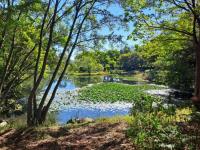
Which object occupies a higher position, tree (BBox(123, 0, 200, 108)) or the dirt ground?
tree (BBox(123, 0, 200, 108))

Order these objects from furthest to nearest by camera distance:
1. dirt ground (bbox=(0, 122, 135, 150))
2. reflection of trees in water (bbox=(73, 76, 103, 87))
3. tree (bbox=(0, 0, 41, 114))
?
1. reflection of trees in water (bbox=(73, 76, 103, 87))
2. tree (bbox=(0, 0, 41, 114))
3. dirt ground (bbox=(0, 122, 135, 150))

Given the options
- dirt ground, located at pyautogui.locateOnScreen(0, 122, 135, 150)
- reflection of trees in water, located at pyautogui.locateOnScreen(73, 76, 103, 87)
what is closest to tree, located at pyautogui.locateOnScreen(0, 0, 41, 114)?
dirt ground, located at pyautogui.locateOnScreen(0, 122, 135, 150)

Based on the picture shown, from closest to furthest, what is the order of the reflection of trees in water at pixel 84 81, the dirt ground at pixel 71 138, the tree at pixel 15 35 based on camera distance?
the dirt ground at pixel 71 138 → the tree at pixel 15 35 → the reflection of trees in water at pixel 84 81

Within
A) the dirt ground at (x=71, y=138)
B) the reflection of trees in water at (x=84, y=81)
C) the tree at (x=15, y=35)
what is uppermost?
the tree at (x=15, y=35)

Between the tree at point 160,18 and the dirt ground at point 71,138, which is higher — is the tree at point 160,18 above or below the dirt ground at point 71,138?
above

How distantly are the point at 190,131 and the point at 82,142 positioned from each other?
9.62 feet

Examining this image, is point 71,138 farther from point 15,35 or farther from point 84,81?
point 84,81

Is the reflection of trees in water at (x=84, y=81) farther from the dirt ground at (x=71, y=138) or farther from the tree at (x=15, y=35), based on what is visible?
the dirt ground at (x=71, y=138)

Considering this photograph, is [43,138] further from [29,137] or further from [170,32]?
[170,32]

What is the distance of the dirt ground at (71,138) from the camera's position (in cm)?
830

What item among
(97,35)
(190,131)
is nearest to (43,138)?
(190,131)

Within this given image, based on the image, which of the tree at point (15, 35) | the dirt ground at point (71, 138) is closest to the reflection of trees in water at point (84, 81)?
the tree at point (15, 35)

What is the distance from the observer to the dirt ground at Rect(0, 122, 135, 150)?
830 cm

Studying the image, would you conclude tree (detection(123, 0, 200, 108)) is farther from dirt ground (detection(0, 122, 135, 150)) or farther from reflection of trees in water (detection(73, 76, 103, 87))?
reflection of trees in water (detection(73, 76, 103, 87))
